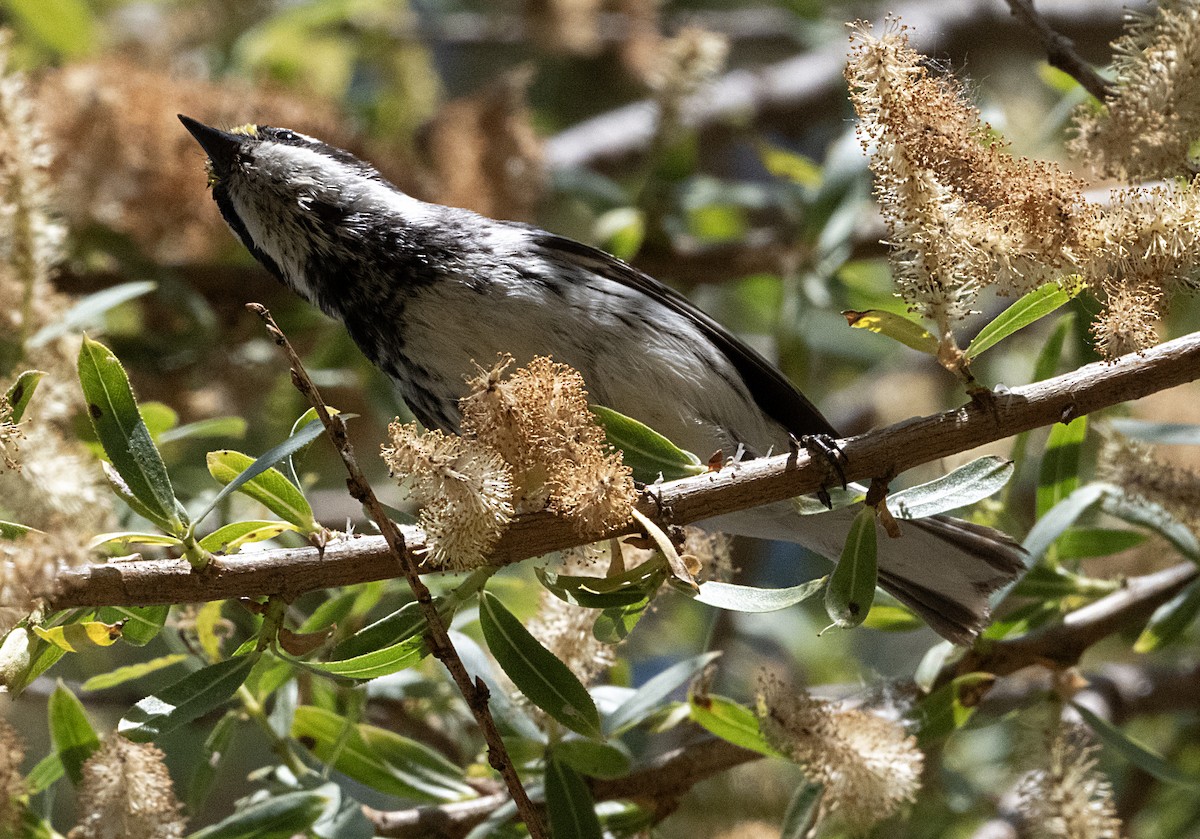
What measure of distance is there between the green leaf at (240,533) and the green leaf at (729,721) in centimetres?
89

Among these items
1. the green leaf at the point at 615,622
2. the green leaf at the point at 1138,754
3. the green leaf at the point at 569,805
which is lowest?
the green leaf at the point at 1138,754

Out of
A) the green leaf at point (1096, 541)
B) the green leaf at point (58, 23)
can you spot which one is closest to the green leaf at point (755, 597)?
the green leaf at point (1096, 541)

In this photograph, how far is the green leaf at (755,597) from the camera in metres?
1.89

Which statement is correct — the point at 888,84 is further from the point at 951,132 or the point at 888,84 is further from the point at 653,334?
the point at 653,334

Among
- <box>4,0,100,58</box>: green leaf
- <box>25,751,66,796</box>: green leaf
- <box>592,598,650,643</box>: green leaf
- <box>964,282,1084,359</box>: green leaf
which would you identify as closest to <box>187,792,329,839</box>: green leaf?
<box>25,751,66,796</box>: green leaf

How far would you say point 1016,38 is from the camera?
5.45 meters

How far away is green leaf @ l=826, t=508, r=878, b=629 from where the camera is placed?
1859 millimetres

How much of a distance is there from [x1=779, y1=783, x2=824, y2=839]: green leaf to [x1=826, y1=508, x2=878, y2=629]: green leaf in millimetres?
638

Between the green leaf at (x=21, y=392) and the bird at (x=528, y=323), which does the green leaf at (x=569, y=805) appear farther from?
the green leaf at (x=21, y=392)

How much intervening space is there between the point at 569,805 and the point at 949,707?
81 centimetres

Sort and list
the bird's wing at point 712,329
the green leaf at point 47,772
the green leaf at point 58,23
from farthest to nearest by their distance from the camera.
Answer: the green leaf at point 58,23, the bird's wing at point 712,329, the green leaf at point 47,772

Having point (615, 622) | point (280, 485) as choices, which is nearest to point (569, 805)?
point (615, 622)

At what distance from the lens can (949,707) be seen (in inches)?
96.2

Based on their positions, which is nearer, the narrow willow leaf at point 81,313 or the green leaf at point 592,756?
the green leaf at point 592,756
